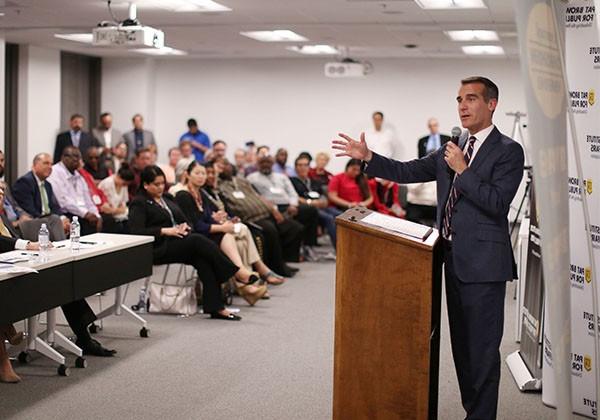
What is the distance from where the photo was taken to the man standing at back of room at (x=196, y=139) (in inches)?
704

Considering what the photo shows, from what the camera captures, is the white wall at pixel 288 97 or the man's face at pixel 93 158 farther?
the white wall at pixel 288 97

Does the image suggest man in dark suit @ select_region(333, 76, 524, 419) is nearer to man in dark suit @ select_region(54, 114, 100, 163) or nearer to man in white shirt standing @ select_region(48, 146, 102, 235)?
man in white shirt standing @ select_region(48, 146, 102, 235)

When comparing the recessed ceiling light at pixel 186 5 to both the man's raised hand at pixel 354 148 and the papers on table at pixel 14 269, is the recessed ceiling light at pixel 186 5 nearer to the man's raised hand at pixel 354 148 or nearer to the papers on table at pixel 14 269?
the papers on table at pixel 14 269

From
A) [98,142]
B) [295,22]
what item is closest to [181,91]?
[98,142]

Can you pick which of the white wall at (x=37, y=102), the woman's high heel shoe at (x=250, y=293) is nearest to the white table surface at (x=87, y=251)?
the woman's high heel shoe at (x=250, y=293)

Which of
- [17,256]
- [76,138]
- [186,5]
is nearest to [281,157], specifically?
[186,5]

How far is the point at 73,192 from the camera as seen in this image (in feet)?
30.3

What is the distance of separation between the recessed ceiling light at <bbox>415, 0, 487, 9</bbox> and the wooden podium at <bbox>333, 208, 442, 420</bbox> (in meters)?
6.24

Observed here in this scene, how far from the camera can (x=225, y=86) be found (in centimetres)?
1867

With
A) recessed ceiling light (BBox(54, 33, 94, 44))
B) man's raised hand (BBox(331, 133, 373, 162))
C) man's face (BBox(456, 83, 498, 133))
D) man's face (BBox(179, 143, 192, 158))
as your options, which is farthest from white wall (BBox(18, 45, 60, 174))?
man's face (BBox(456, 83, 498, 133))

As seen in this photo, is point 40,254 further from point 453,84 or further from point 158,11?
point 453,84

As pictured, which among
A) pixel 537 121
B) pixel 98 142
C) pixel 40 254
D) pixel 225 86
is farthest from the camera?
pixel 225 86

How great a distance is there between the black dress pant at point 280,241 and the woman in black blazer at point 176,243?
2241 millimetres

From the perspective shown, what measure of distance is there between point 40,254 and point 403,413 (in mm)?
2776
